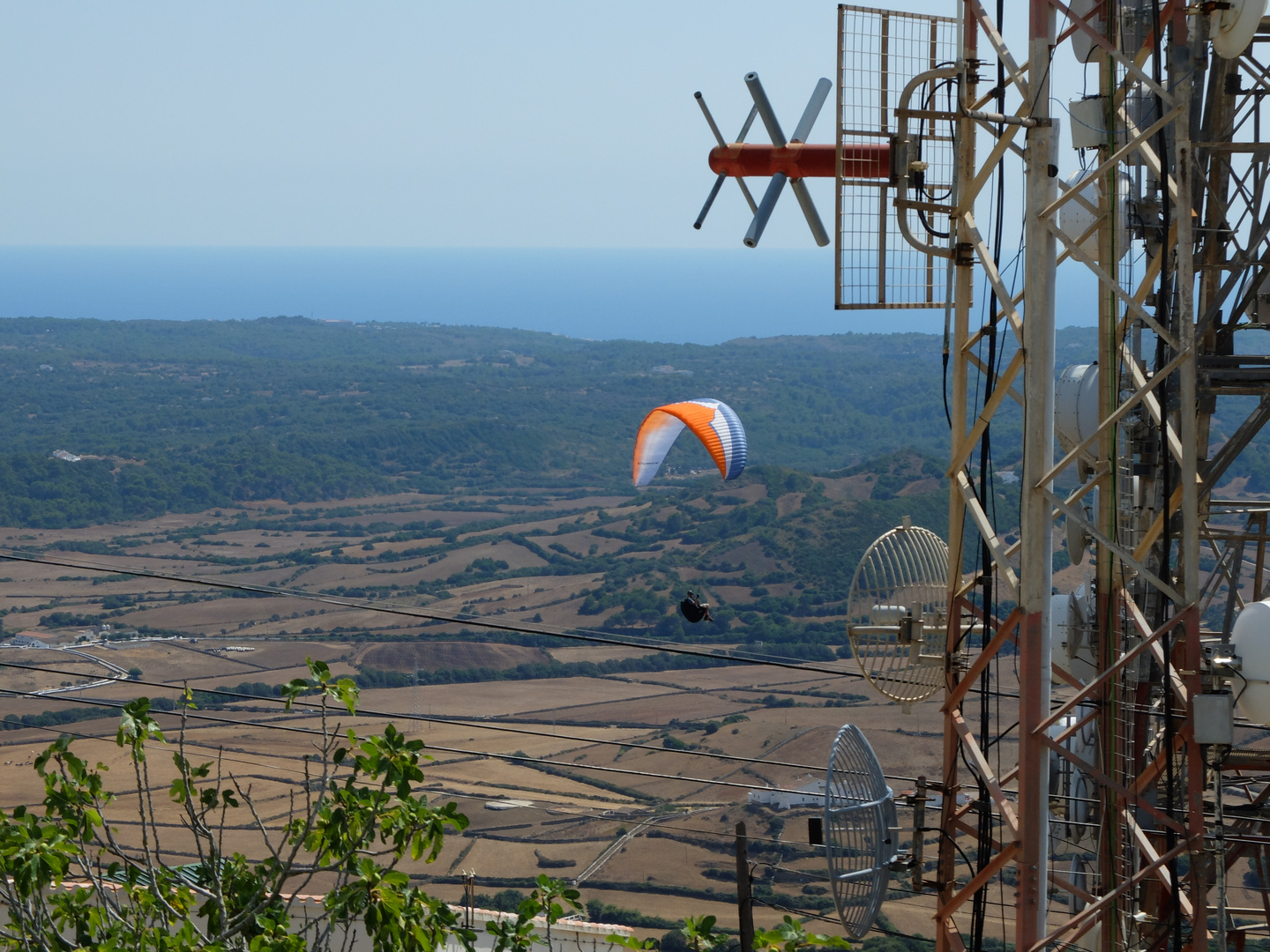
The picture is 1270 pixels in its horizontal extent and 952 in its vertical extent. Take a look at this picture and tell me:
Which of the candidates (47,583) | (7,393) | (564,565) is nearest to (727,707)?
(564,565)

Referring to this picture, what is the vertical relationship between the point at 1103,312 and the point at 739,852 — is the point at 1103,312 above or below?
above

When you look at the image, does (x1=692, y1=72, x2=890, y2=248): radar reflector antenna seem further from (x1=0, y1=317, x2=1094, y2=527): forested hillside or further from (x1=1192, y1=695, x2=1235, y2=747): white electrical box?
(x1=0, y1=317, x2=1094, y2=527): forested hillside

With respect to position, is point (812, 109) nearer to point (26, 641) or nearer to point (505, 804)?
point (505, 804)

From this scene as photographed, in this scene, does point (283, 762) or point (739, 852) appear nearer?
point (739, 852)

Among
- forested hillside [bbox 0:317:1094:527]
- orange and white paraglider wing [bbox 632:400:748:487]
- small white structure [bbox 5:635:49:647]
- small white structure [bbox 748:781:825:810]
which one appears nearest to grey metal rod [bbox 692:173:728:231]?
orange and white paraglider wing [bbox 632:400:748:487]

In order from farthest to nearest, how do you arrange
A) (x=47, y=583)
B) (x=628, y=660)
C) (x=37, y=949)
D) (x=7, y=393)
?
(x=7, y=393) → (x=47, y=583) → (x=628, y=660) → (x=37, y=949)

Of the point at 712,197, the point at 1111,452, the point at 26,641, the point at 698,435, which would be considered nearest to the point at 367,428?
the point at 26,641

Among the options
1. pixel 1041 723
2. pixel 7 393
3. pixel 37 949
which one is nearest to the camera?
pixel 37 949

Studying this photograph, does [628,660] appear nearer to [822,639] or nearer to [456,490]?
[822,639]
